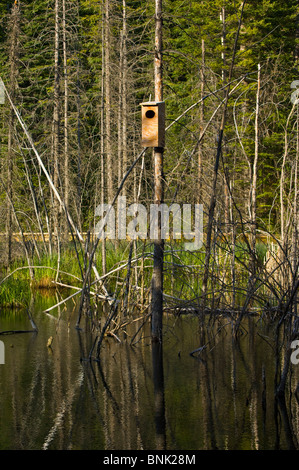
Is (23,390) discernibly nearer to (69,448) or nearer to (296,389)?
(69,448)

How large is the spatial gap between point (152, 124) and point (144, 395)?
373cm

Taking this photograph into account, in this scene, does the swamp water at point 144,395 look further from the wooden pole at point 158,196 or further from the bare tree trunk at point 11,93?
the bare tree trunk at point 11,93

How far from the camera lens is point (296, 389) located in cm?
678

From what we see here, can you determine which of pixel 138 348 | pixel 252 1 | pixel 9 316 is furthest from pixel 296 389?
pixel 252 1

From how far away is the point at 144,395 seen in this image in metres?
7.06

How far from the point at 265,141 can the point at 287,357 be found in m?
21.4

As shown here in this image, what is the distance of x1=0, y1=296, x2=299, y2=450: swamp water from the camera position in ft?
18.6

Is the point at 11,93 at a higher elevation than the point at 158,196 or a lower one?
higher

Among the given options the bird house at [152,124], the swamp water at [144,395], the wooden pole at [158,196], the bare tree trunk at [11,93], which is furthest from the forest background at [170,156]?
the swamp water at [144,395]

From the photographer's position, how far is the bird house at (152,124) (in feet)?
30.0

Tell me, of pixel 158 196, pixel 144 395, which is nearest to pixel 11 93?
pixel 158 196

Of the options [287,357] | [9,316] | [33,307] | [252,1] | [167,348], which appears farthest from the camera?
[252,1]

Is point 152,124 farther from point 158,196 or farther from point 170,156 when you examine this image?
point 170,156

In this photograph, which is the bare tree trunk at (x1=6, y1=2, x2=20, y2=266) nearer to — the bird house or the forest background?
the forest background
